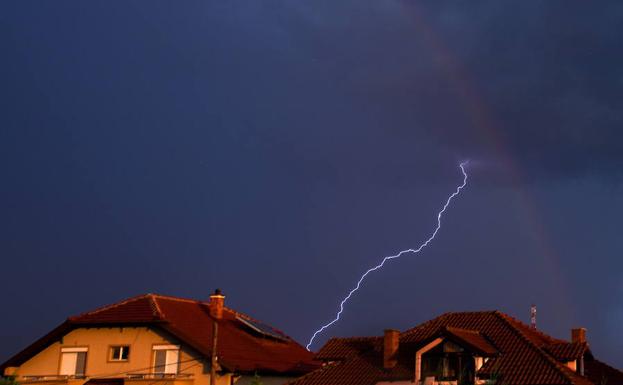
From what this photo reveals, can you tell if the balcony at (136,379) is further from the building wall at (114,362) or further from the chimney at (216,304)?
the chimney at (216,304)

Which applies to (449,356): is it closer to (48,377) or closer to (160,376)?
(160,376)

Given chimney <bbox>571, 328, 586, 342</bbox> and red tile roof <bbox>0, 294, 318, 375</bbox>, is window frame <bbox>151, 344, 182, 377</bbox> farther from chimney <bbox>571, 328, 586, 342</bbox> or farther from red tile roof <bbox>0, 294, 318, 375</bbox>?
chimney <bbox>571, 328, 586, 342</bbox>

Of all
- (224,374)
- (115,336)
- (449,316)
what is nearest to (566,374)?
(449,316)

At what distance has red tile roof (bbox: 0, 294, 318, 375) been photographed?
139 feet

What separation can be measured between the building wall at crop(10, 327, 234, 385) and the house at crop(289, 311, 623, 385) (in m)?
5.90

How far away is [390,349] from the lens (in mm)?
38906

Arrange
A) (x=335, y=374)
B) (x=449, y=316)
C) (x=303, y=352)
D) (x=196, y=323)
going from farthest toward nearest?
(x=303, y=352)
(x=196, y=323)
(x=449, y=316)
(x=335, y=374)

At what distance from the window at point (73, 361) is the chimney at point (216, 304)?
7032 mm

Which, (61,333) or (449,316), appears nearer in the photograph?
(449,316)

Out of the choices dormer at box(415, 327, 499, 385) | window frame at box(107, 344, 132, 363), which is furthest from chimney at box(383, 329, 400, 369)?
window frame at box(107, 344, 132, 363)

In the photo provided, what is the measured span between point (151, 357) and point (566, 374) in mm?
20246

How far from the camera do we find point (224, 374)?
41.2m

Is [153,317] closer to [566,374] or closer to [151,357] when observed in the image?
[151,357]

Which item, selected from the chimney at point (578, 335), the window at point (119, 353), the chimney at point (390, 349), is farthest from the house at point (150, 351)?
the chimney at point (578, 335)
